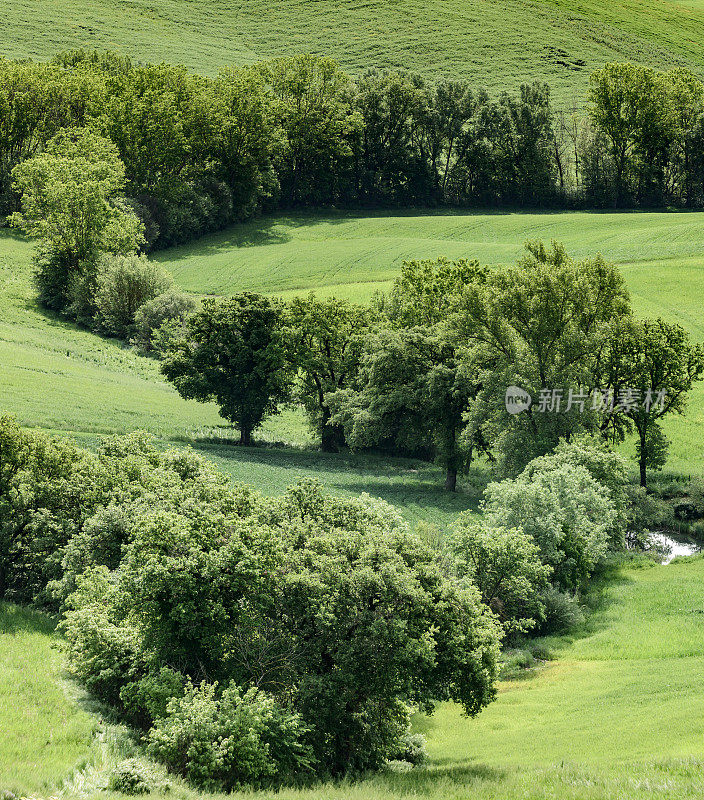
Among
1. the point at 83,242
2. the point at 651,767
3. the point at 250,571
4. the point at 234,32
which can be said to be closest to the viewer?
the point at 651,767

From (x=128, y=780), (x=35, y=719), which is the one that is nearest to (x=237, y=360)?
(x=35, y=719)

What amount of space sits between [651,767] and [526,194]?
388 feet

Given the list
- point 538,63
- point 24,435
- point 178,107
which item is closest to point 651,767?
point 24,435

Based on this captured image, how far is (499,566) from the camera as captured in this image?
38406 millimetres

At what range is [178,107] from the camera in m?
115

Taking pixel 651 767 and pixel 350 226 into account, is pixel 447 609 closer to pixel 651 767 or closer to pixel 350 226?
pixel 651 767

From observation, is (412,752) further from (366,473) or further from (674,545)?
(366,473)

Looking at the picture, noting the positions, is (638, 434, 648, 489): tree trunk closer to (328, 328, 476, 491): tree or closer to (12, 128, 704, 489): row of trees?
(12, 128, 704, 489): row of trees

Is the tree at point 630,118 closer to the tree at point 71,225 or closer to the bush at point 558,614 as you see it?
the tree at point 71,225

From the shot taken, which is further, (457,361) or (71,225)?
(71,225)

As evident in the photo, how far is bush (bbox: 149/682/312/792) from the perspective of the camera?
21625 mm

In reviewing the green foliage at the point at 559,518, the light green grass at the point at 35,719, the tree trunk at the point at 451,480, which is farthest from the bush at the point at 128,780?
the tree trunk at the point at 451,480

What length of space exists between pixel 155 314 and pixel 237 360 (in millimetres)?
24210

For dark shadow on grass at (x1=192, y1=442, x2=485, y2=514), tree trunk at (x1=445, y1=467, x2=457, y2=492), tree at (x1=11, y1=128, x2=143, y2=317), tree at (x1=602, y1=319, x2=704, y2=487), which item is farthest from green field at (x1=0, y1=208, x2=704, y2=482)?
tree at (x1=602, y1=319, x2=704, y2=487)
